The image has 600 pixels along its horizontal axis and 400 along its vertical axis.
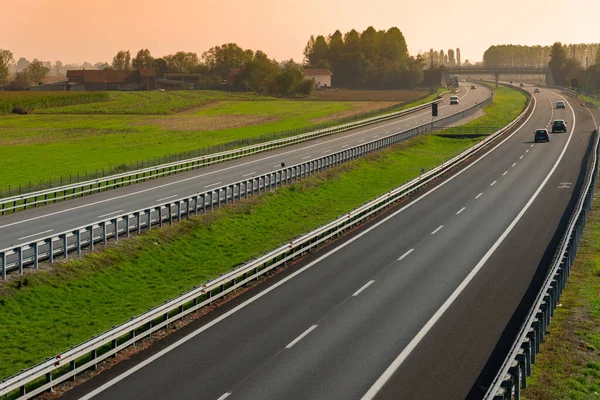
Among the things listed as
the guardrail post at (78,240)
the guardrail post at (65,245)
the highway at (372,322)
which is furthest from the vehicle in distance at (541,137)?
the guardrail post at (65,245)

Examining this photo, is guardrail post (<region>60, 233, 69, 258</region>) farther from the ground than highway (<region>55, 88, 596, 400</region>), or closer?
farther from the ground

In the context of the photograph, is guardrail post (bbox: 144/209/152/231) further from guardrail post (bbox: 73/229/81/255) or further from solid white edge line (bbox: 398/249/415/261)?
solid white edge line (bbox: 398/249/415/261)

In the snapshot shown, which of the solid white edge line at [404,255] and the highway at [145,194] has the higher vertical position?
the highway at [145,194]

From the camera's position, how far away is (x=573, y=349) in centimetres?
2233

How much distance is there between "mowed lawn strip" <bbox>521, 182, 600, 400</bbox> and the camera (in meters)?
19.2

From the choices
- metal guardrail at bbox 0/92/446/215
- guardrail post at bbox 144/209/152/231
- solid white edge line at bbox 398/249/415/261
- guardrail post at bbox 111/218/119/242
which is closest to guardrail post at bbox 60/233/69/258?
guardrail post at bbox 111/218/119/242

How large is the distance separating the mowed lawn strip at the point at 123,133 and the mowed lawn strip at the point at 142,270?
18329mm

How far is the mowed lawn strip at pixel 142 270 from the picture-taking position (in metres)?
26.5

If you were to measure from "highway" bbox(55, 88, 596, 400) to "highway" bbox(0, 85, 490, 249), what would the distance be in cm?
1251

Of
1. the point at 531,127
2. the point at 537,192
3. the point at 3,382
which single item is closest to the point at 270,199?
the point at 537,192

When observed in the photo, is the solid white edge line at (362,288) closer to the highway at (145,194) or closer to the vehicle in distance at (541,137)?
the highway at (145,194)

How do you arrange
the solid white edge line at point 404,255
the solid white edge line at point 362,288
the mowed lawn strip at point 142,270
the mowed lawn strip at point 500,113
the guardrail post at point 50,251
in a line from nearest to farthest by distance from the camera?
the mowed lawn strip at point 142,270 → the solid white edge line at point 362,288 → the guardrail post at point 50,251 → the solid white edge line at point 404,255 → the mowed lawn strip at point 500,113

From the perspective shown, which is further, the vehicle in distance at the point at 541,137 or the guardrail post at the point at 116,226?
the vehicle in distance at the point at 541,137

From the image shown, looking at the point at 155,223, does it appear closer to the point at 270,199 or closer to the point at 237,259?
the point at 237,259
